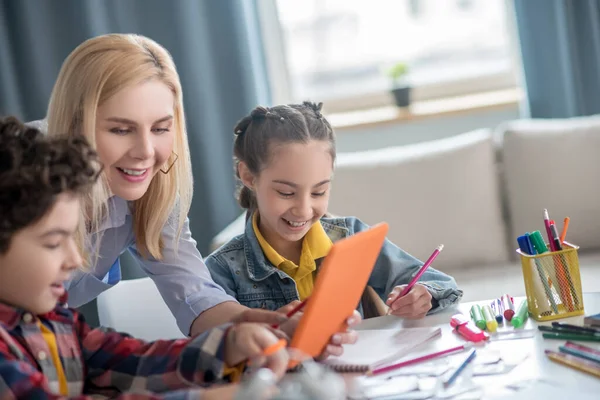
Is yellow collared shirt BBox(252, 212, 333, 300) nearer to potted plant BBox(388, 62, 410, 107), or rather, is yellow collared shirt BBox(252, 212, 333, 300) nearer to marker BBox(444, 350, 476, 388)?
marker BBox(444, 350, 476, 388)

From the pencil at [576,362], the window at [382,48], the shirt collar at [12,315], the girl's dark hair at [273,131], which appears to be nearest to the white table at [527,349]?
the pencil at [576,362]

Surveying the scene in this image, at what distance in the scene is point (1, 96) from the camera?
3.09 m

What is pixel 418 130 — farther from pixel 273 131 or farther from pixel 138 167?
pixel 138 167

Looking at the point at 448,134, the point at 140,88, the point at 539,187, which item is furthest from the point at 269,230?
the point at 448,134

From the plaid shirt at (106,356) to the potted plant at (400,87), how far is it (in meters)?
2.31

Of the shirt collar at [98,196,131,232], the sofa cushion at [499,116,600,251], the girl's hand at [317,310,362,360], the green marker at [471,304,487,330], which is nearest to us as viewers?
the girl's hand at [317,310,362,360]

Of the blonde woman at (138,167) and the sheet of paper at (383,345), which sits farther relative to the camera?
the blonde woman at (138,167)

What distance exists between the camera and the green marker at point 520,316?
1.26 meters

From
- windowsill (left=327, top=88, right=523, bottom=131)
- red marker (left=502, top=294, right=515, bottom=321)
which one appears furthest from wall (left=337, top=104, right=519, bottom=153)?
red marker (left=502, top=294, right=515, bottom=321)

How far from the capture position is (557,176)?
2.69 m

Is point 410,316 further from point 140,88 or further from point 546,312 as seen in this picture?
point 140,88

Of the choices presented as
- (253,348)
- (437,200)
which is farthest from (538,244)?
(437,200)

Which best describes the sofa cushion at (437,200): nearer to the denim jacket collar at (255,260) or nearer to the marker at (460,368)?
the denim jacket collar at (255,260)

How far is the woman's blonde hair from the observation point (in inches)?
56.1
